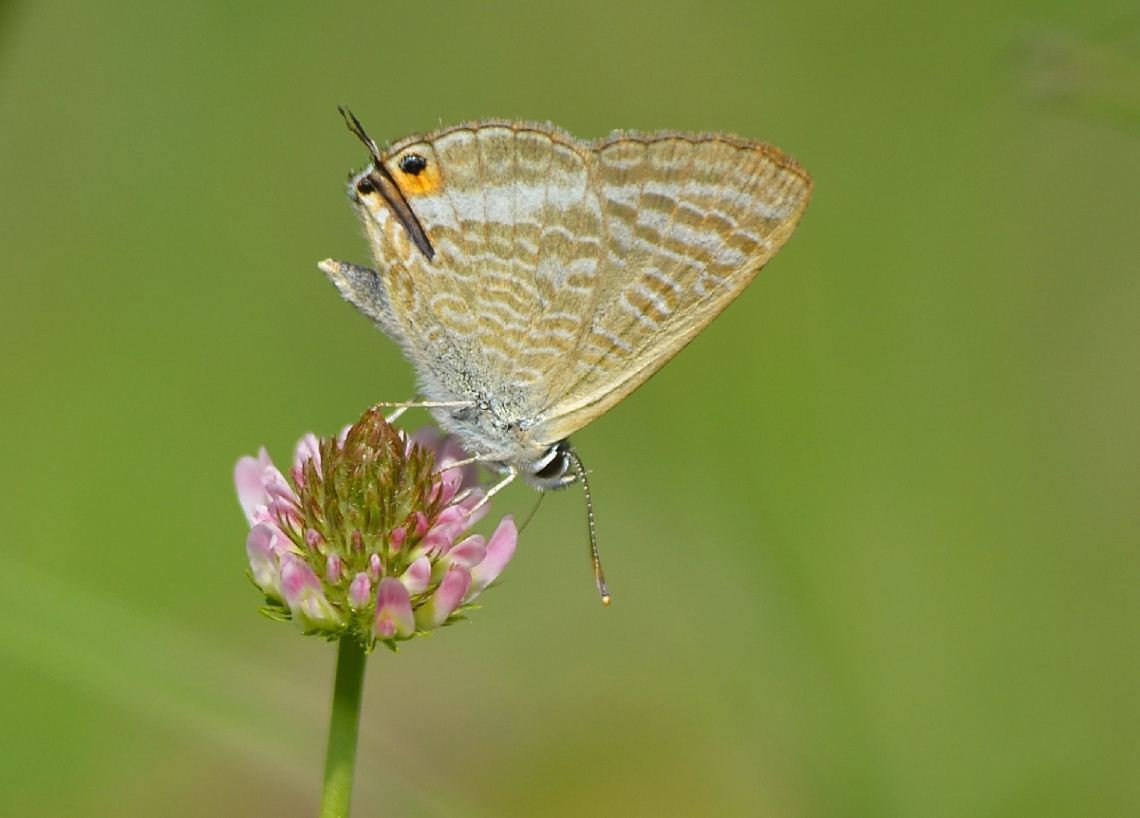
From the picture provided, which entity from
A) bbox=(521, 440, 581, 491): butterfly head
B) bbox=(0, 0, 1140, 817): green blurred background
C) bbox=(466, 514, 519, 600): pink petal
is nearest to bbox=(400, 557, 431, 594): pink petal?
bbox=(466, 514, 519, 600): pink petal

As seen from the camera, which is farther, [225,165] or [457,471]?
[225,165]

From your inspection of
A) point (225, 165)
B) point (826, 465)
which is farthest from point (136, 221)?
point (826, 465)

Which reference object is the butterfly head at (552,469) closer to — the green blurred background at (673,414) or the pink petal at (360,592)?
the green blurred background at (673,414)

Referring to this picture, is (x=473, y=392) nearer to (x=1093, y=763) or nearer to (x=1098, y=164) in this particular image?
(x=1093, y=763)

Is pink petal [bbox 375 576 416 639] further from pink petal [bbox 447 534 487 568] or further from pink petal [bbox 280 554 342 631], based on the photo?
pink petal [bbox 447 534 487 568]

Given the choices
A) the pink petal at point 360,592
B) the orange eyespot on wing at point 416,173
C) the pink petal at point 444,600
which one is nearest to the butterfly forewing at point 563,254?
the orange eyespot on wing at point 416,173

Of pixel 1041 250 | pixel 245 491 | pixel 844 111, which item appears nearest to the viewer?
pixel 245 491

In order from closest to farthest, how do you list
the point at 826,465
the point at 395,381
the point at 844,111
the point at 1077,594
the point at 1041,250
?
the point at 1077,594 → the point at 826,465 → the point at 395,381 → the point at 1041,250 → the point at 844,111

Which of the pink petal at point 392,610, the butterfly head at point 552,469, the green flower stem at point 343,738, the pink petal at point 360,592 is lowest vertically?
the green flower stem at point 343,738
